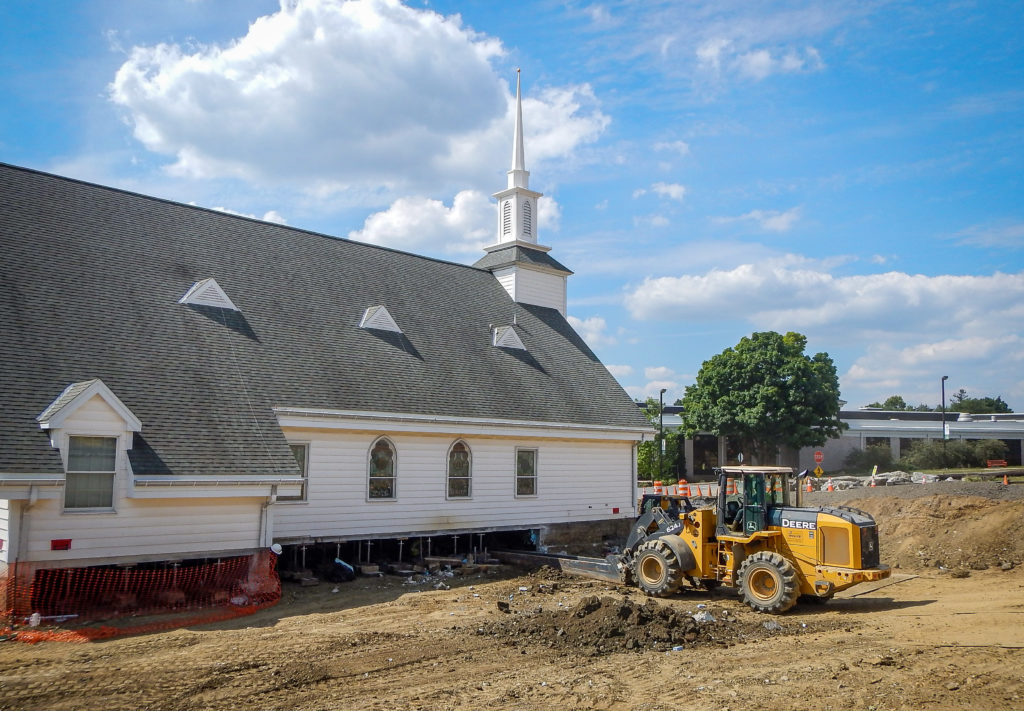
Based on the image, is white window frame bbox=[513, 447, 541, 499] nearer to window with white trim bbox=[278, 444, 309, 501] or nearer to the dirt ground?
the dirt ground

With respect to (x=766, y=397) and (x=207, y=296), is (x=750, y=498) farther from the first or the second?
(x=766, y=397)

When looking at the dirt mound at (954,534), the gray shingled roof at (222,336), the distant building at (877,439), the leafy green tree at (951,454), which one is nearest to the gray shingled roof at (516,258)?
the gray shingled roof at (222,336)

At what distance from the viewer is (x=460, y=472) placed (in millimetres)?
20031

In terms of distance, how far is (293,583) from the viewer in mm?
16078

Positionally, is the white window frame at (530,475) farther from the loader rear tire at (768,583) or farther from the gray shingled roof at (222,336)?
the loader rear tire at (768,583)

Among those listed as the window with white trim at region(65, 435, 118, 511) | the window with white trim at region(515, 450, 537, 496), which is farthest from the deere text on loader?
the window with white trim at region(65, 435, 118, 511)

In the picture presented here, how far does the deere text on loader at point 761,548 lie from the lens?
13734 mm

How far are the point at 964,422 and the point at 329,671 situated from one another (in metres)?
70.0

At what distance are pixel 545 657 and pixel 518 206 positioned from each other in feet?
67.3

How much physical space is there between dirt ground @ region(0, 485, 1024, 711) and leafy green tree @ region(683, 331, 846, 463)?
3480cm

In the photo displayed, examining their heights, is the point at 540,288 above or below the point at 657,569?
above

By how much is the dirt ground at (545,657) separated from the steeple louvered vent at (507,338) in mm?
9457

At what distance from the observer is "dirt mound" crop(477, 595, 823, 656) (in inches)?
441

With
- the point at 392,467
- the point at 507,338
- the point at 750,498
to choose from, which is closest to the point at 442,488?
the point at 392,467
